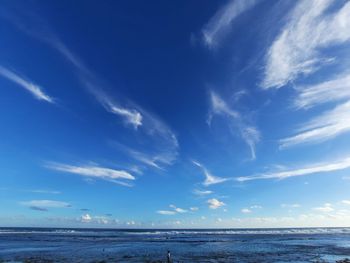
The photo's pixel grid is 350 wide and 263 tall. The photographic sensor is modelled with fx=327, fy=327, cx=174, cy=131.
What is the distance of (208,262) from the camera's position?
3706 centimetres

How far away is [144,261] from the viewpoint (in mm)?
38094

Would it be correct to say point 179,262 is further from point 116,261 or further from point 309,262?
point 309,262

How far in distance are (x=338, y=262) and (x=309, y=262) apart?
2946 millimetres

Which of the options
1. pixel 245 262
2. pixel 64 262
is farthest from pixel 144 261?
A: pixel 245 262

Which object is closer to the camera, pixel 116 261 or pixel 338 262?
pixel 338 262

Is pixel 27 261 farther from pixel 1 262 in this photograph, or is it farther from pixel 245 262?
pixel 245 262

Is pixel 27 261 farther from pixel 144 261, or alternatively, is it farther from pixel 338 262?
pixel 338 262

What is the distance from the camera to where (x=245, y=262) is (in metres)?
37.2

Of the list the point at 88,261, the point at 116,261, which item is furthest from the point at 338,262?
A: the point at 88,261

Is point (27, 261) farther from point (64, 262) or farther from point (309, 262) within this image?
point (309, 262)

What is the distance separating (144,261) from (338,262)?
21.3 m

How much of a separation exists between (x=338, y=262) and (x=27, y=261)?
3376 centimetres

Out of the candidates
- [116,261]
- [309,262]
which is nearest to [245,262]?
[309,262]

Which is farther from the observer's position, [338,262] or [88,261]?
[88,261]
